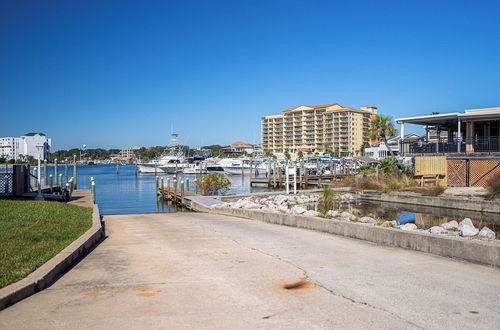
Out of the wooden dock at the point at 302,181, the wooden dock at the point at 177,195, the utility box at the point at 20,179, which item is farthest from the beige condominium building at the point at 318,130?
the utility box at the point at 20,179

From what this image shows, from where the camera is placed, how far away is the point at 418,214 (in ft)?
74.7

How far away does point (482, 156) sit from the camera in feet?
96.4

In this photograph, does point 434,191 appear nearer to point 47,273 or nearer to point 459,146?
point 459,146

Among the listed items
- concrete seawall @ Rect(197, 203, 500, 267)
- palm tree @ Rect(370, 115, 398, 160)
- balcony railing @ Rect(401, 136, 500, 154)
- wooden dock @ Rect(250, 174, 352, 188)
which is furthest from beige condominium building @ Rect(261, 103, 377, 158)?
concrete seawall @ Rect(197, 203, 500, 267)

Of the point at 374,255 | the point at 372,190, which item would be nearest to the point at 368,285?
the point at 374,255

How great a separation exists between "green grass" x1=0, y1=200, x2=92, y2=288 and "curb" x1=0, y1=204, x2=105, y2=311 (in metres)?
0.15

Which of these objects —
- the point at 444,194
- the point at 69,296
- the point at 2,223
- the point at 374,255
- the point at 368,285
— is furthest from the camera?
the point at 444,194

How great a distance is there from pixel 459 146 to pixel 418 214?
10.9m

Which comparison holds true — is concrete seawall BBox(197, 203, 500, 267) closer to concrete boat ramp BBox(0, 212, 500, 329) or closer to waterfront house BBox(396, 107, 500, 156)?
concrete boat ramp BBox(0, 212, 500, 329)

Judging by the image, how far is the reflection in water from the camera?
1933 centimetres

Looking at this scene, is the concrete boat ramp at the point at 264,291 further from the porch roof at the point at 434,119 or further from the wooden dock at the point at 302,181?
the wooden dock at the point at 302,181

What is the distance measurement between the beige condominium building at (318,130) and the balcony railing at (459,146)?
11141cm

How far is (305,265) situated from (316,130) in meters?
155

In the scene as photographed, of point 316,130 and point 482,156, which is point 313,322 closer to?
point 482,156
